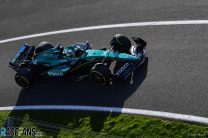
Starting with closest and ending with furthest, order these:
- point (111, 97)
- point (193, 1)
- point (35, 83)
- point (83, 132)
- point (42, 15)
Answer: point (83, 132), point (111, 97), point (35, 83), point (193, 1), point (42, 15)

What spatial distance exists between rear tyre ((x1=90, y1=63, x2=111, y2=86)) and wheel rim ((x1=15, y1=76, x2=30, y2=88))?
239 centimetres

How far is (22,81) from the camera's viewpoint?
1452cm

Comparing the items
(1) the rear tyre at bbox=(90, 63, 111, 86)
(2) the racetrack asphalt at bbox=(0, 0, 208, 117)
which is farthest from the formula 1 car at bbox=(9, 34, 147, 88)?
(2) the racetrack asphalt at bbox=(0, 0, 208, 117)

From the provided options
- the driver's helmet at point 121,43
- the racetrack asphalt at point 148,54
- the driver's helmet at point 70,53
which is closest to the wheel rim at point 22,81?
the racetrack asphalt at point 148,54

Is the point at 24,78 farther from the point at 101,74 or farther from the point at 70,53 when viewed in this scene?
the point at 101,74

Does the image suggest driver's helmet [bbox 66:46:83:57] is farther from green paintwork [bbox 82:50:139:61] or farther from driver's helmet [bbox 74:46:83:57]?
green paintwork [bbox 82:50:139:61]

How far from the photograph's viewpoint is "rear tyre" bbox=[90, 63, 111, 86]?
42.6 ft

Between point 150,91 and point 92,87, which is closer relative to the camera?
point 150,91

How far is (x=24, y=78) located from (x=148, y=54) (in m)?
3.98

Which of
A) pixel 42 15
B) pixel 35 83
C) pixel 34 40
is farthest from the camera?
pixel 42 15

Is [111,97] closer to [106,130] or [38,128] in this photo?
[106,130]

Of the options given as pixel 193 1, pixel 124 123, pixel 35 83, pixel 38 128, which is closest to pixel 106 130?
pixel 124 123

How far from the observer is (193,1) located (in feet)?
52.2

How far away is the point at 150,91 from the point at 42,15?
25.7 ft
